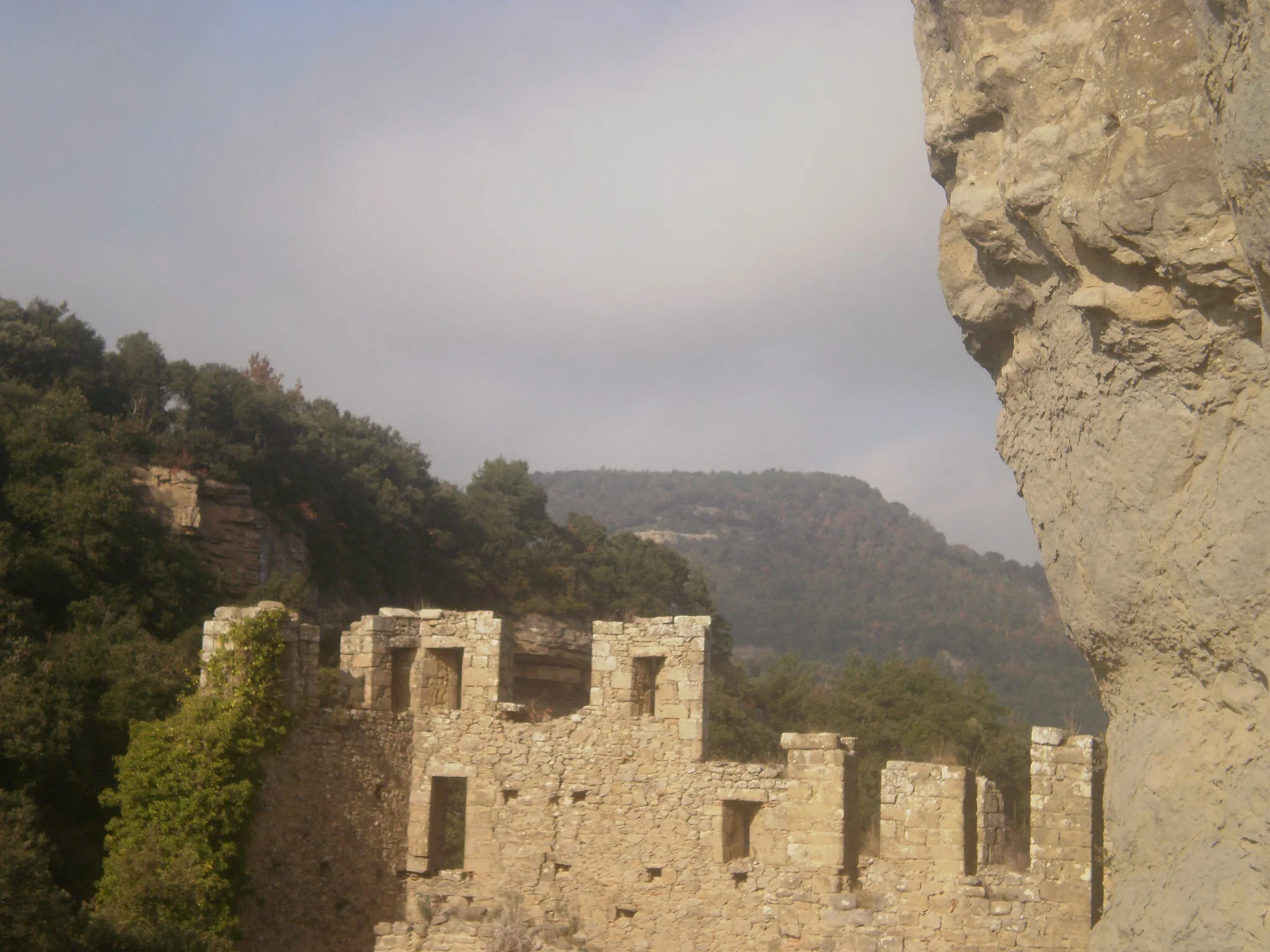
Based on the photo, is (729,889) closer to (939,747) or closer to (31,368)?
(939,747)

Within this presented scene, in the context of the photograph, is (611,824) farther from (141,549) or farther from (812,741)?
(141,549)

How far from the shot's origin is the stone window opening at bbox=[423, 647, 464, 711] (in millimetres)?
17469

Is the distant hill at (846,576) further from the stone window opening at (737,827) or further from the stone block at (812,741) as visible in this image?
the stone block at (812,741)

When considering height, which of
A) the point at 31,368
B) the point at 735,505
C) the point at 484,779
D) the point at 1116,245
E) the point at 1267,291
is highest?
the point at 735,505

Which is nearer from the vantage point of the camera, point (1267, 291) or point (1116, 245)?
point (1267, 291)

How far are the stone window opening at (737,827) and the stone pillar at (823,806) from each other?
72 centimetres

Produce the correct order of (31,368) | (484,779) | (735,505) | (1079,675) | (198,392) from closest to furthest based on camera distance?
(484,779) < (31,368) < (198,392) < (1079,675) < (735,505)

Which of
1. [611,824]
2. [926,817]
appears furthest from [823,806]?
[611,824]

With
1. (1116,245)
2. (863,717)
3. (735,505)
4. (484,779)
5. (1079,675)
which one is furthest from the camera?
(735,505)

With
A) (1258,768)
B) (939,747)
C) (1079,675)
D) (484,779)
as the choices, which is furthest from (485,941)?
(1079,675)

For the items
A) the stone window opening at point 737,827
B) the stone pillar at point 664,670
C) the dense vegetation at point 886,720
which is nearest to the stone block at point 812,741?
the stone window opening at point 737,827

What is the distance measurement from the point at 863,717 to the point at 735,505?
90.4 meters

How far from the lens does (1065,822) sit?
44.0ft

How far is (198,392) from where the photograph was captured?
100 feet
